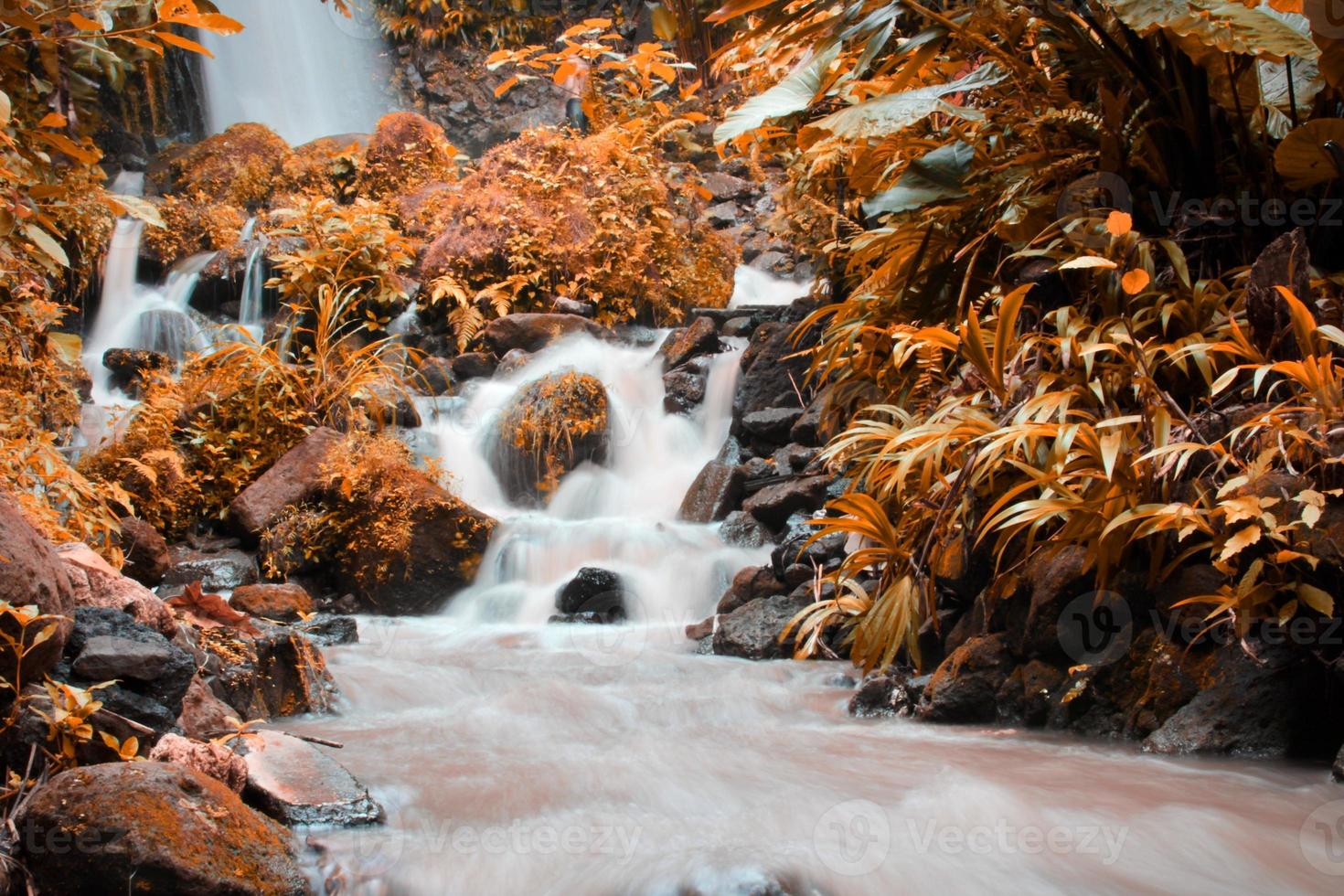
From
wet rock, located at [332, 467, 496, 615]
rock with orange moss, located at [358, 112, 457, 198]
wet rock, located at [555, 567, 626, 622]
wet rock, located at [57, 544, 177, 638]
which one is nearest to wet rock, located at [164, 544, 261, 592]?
wet rock, located at [332, 467, 496, 615]

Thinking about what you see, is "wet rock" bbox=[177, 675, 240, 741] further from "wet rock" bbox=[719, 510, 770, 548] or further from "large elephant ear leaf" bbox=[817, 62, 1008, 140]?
"wet rock" bbox=[719, 510, 770, 548]

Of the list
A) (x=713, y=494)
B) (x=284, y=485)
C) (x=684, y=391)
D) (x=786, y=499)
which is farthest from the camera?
(x=684, y=391)

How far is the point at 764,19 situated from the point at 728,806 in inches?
116

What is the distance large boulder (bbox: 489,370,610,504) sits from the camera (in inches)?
297

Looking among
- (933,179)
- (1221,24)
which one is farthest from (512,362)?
(1221,24)

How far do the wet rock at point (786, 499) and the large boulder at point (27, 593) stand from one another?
4254mm

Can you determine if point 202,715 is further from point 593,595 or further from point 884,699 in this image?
point 593,595

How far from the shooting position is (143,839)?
2.02 m

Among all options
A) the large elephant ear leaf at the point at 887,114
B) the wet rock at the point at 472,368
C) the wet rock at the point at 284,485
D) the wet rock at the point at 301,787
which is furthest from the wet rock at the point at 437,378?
the wet rock at the point at 301,787

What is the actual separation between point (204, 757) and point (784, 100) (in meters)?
3.18

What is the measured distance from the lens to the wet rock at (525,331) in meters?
9.11

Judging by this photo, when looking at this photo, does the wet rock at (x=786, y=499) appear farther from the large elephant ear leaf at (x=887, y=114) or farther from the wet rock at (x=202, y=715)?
the wet rock at (x=202, y=715)

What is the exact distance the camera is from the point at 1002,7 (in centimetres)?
373

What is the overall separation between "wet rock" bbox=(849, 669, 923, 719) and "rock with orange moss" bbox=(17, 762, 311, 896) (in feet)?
7.33
